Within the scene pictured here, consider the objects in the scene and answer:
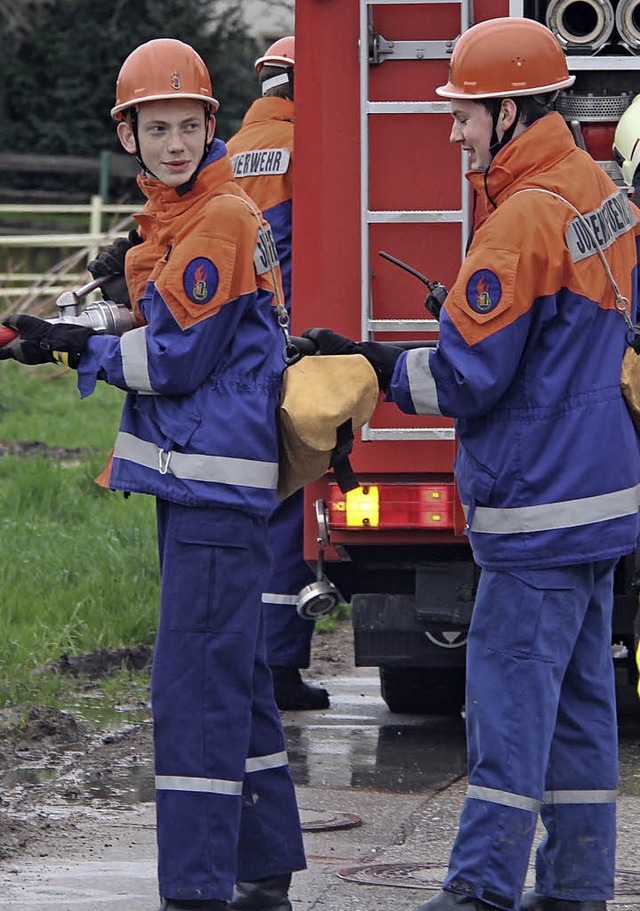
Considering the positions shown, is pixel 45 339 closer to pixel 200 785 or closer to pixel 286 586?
pixel 200 785

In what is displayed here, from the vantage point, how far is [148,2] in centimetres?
2720

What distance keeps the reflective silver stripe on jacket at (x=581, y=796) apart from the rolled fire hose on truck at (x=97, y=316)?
1446 millimetres

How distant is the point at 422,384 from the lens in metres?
3.98

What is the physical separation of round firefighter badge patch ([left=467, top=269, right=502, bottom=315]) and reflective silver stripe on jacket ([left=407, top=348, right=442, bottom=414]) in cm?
19

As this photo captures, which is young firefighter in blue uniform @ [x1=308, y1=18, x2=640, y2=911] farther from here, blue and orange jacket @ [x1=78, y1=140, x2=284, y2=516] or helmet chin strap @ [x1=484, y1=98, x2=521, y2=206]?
blue and orange jacket @ [x1=78, y1=140, x2=284, y2=516]

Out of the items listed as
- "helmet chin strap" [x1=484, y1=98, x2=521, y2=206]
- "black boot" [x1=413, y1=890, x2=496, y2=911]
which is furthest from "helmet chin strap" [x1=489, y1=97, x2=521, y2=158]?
"black boot" [x1=413, y1=890, x2=496, y2=911]

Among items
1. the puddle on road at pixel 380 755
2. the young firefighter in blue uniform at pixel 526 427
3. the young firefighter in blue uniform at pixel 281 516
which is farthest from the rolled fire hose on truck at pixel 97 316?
the young firefighter in blue uniform at pixel 281 516

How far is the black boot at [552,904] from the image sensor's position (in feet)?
13.4

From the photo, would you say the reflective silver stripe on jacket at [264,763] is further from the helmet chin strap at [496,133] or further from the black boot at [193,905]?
the helmet chin strap at [496,133]

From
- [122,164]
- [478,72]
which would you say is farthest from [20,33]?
[478,72]

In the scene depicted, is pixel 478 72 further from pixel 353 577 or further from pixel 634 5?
pixel 353 577

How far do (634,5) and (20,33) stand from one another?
912 inches

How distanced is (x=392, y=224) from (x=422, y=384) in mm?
1633

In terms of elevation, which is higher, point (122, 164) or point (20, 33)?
point (20, 33)
